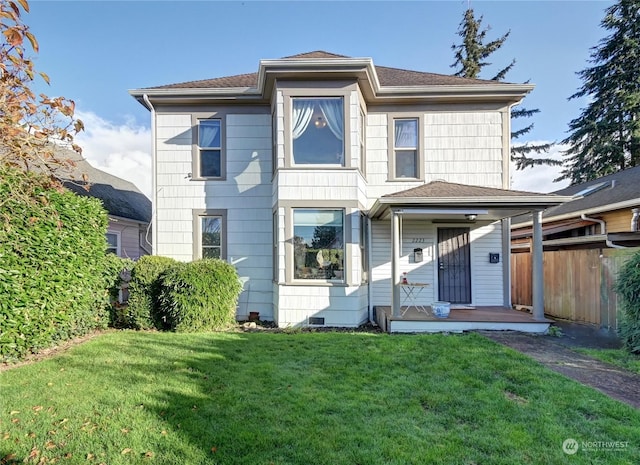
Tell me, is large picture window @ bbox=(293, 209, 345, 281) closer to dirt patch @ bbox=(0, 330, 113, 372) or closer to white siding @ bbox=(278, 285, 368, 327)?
white siding @ bbox=(278, 285, 368, 327)

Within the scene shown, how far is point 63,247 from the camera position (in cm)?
536

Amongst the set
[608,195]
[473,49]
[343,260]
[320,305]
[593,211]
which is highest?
[473,49]

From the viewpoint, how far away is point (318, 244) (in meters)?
7.41

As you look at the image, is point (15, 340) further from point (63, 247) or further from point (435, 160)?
point (435, 160)

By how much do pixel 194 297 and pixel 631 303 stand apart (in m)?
7.42

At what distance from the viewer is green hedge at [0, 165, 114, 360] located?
4.43 m

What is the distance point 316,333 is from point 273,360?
182 cm

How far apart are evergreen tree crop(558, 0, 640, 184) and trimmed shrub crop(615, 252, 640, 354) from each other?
608 inches

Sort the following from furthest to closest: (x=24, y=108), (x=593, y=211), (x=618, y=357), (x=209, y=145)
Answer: (x=593, y=211)
(x=209, y=145)
(x=618, y=357)
(x=24, y=108)

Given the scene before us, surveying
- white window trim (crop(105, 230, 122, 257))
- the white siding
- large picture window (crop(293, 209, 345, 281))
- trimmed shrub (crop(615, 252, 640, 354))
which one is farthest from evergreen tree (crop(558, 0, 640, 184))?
white window trim (crop(105, 230, 122, 257))

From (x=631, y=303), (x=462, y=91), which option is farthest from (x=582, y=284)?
(x=462, y=91)
